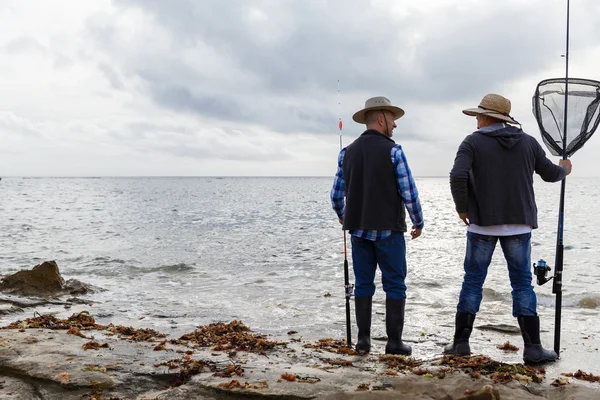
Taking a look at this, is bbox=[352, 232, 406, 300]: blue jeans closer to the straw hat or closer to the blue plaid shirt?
the blue plaid shirt

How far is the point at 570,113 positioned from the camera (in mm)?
5652

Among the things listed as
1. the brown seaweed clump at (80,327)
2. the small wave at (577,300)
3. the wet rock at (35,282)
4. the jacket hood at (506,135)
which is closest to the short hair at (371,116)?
the jacket hood at (506,135)

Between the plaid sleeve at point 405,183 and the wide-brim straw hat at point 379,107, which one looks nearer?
the plaid sleeve at point 405,183

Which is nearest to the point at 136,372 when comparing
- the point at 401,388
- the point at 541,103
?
the point at 401,388

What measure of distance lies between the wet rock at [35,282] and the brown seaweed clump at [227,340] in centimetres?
471

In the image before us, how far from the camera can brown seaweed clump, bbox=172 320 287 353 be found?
5.43 metres

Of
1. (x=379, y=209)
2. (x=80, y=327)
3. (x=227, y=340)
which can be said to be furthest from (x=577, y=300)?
(x=80, y=327)

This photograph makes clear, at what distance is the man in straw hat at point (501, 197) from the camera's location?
4.90 metres

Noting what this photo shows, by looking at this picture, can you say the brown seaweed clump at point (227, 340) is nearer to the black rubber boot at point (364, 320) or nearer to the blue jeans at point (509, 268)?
the black rubber boot at point (364, 320)

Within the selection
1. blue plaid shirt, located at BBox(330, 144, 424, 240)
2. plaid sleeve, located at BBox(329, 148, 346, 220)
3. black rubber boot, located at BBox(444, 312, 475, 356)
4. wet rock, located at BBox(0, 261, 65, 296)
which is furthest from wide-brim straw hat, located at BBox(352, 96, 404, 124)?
wet rock, located at BBox(0, 261, 65, 296)

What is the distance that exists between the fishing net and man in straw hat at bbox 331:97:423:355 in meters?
1.71

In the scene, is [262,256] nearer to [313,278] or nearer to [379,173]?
[313,278]

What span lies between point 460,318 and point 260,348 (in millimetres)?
2078

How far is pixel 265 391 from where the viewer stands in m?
3.78
